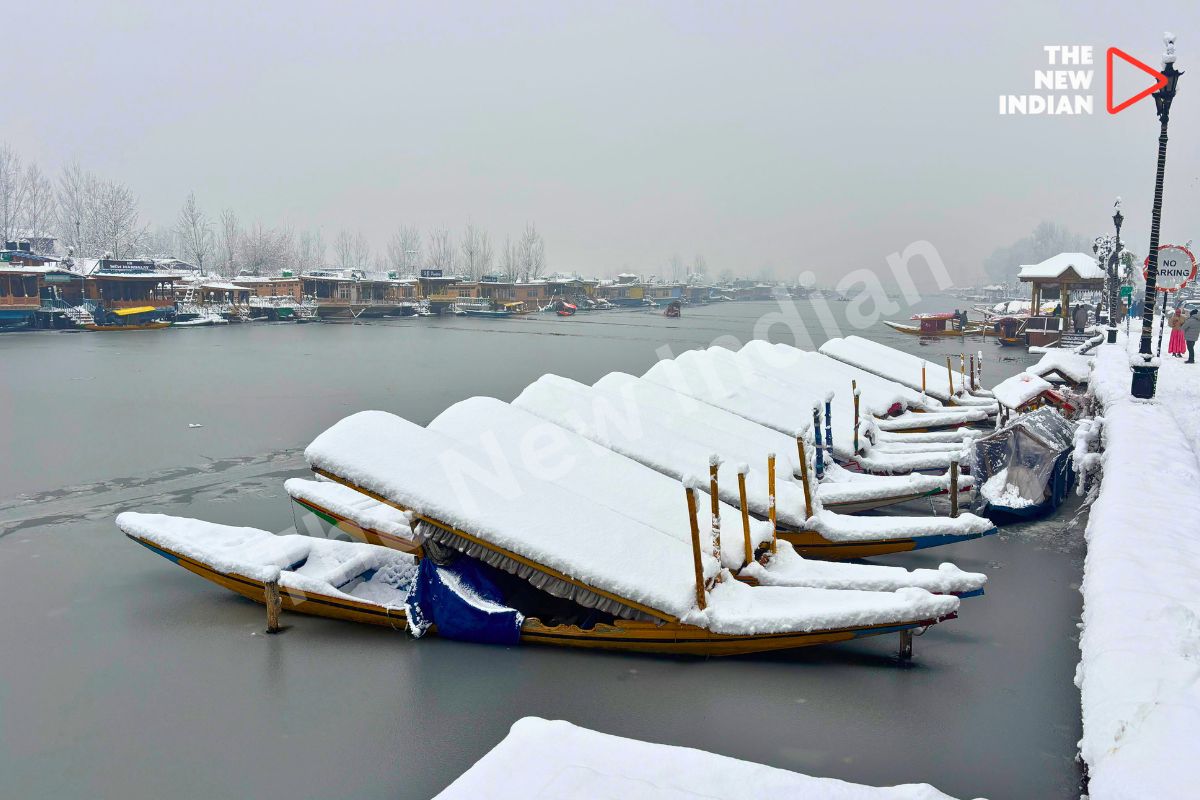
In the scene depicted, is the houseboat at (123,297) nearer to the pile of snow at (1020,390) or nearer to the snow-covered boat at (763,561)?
the snow-covered boat at (763,561)

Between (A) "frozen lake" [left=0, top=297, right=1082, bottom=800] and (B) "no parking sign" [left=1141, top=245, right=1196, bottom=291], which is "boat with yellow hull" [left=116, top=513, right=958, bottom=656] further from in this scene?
(B) "no parking sign" [left=1141, top=245, right=1196, bottom=291]

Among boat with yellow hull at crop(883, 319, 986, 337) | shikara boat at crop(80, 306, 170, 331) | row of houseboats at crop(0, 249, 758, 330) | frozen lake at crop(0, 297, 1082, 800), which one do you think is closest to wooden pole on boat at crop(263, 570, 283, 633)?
frozen lake at crop(0, 297, 1082, 800)

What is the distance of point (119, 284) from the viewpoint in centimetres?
5456

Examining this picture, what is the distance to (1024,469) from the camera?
39.4ft

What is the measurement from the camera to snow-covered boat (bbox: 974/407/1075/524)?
11.8 meters

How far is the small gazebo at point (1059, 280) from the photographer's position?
36969 millimetres

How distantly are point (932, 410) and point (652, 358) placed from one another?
902 inches

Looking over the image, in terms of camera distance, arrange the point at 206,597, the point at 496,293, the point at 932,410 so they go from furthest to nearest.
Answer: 1. the point at 496,293
2. the point at 932,410
3. the point at 206,597

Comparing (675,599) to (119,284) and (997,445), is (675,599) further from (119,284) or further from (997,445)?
(119,284)

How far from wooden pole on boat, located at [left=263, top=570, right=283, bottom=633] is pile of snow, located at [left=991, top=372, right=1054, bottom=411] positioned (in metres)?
13.1

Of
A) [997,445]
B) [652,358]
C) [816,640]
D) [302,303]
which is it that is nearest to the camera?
[816,640]

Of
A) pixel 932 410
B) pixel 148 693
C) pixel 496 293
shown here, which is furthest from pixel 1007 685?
pixel 496 293

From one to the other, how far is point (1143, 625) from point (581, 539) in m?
4.48

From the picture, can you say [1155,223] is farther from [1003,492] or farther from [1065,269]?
[1065,269]
